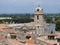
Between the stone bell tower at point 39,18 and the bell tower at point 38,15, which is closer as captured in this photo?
the stone bell tower at point 39,18

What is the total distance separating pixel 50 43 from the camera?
22.9m

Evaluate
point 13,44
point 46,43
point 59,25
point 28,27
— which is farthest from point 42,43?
point 59,25

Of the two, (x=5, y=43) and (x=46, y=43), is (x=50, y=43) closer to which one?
(x=46, y=43)

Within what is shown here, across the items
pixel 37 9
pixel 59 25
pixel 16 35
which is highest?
pixel 37 9

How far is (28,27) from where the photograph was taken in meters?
38.3

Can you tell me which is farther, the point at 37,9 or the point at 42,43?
the point at 37,9

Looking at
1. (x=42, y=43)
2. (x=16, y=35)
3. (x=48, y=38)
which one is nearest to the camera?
(x=42, y=43)

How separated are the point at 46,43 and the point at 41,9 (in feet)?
31.8

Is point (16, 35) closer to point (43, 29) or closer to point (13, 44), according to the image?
point (43, 29)

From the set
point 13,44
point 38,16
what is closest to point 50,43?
point 13,44

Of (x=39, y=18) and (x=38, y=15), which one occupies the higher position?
(x=38, y=15)

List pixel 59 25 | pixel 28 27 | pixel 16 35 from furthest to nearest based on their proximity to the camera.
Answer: pixel 59 25
pixel 28 27
pixel 16 35

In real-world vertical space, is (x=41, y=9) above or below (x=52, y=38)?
above

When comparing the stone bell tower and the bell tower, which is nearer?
the stone bell tower
